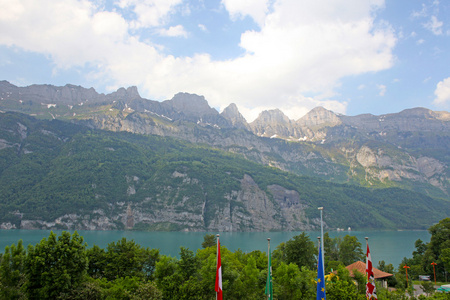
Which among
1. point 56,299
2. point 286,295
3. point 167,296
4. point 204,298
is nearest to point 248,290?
point 286,295

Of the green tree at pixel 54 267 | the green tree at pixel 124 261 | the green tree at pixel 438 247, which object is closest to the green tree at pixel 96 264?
the green tree at pixel 124 261

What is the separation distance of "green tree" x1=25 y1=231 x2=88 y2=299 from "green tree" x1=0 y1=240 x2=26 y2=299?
0.79m

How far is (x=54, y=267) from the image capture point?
33.8m

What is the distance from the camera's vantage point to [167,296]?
121ft

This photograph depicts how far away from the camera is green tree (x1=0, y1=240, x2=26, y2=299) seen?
31953 millimetres

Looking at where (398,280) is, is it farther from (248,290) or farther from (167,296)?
(167,296)

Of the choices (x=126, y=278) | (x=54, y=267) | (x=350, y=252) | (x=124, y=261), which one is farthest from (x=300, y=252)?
(x=54, y=267)

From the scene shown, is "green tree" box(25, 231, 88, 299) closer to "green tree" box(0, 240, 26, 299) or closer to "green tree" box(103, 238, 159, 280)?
"green tree" box(0, 240, 26, 299)

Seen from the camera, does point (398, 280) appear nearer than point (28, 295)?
No

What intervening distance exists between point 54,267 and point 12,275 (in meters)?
3.80

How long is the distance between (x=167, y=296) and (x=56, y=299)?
36.7 ft

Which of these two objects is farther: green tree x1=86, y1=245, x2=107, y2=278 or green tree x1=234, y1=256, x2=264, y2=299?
green tree x1=86, y1=245, x2=107, y2=278

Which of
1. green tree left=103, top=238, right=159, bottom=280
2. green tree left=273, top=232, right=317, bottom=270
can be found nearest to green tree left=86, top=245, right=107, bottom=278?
green tree left=103, top=238, right=159, bottom=280

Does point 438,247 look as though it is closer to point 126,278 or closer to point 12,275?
point 126,278
